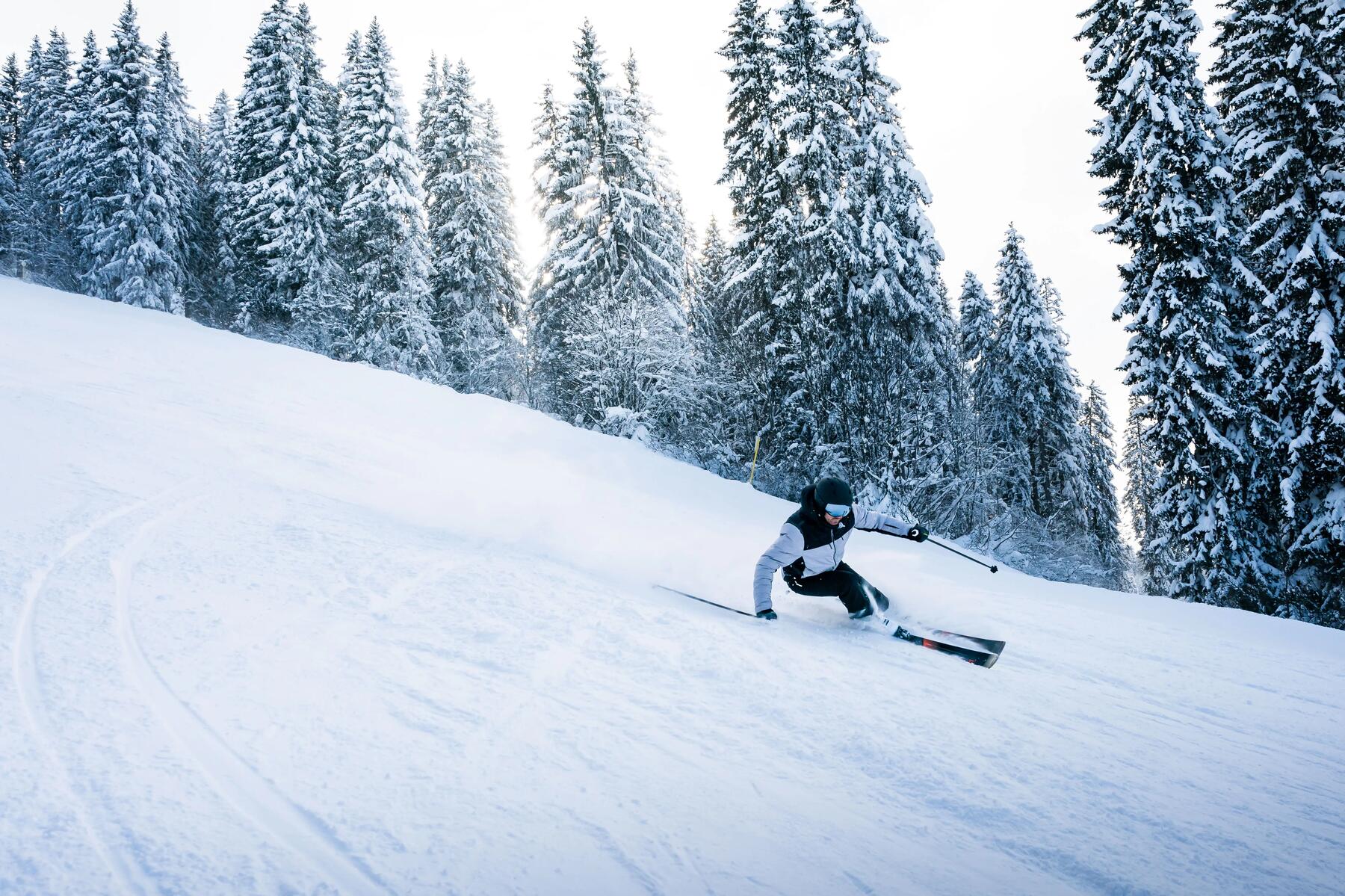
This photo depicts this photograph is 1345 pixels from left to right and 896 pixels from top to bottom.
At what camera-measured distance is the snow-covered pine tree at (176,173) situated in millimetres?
29406

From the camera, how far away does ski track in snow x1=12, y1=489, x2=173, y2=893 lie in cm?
224

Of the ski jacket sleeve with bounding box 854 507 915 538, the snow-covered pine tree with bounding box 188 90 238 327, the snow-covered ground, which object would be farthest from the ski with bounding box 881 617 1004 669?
the snow-covered pine tree with bounding box 188 90 238 327

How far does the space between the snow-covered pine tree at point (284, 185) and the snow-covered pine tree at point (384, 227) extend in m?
1.37

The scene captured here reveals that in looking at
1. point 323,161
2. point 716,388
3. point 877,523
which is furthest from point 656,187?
point 877,523

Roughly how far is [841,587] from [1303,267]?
43.6 ft

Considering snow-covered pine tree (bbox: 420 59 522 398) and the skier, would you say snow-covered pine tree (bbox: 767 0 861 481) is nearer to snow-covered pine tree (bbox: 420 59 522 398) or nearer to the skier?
the skier

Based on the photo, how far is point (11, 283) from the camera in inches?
787

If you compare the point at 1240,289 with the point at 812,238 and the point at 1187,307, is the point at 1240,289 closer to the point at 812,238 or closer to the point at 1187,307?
the point at 1187,307

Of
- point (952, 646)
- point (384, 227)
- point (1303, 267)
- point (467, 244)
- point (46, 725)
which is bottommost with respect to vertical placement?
point (46, 725)

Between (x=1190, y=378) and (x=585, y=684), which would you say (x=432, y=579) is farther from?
(x=1190, y=378)

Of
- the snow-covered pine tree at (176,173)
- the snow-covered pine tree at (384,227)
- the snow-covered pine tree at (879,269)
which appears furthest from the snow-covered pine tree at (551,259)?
the snow-covered pine tree at (176,173)

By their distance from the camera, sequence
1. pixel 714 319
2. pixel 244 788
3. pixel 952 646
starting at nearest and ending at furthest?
1. pixel 244 788
2. pixel 952 646
3. pixel 714 319

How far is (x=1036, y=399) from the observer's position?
25.2m

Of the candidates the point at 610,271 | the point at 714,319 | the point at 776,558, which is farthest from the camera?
the point at 714,319
